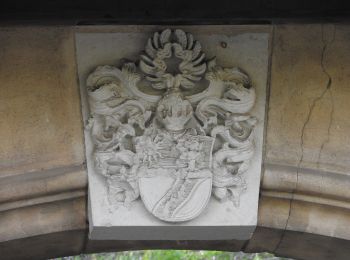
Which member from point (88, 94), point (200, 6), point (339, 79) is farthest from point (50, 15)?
point (339, 79)

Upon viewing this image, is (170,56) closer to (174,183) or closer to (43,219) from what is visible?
(174,183)

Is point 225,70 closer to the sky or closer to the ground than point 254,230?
closer to the sky

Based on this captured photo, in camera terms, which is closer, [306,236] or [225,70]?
[225,70]

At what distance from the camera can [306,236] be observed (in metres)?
2.54

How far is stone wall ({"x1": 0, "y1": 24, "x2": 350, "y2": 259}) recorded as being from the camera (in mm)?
2379

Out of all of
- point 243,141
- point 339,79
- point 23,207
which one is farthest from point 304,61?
point 23,207

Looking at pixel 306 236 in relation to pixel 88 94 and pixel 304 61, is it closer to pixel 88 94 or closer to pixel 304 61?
pixel 304 61

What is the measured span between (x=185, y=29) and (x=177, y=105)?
7.4 inches

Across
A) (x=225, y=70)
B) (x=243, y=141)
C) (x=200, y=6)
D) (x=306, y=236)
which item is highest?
(x=200, y=6)

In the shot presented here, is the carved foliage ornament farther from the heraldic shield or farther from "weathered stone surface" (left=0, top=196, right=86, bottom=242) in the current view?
"weathered stone surface" (left=0, top=196, right=86, bottom=242)

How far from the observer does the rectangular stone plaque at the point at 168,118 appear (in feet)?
7.76

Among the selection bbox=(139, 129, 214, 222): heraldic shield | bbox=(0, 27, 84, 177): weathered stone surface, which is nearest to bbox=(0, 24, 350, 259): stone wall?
bbox=(0, 27, 84, 177): weathered stone surface

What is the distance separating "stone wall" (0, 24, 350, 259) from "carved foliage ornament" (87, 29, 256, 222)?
0.08 meters

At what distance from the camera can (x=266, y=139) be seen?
2449mm
